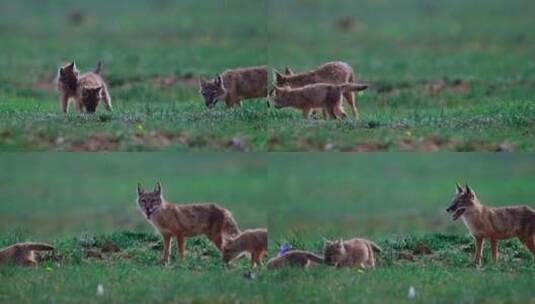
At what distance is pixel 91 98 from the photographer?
546 inches

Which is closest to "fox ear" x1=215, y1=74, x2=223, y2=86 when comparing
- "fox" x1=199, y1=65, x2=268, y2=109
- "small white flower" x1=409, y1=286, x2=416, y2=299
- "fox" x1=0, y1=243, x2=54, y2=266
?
"fox" x1=199, y1=65, x2=268, y2=109

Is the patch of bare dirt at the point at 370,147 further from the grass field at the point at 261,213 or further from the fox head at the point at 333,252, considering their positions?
the fox head at the point at 333,252

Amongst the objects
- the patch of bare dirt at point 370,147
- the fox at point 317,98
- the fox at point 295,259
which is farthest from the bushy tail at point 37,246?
the patch of bare dirt at point 370,147

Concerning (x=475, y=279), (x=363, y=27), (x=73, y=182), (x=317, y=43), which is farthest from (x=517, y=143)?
(x=363, y=27)

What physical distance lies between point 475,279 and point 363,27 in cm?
789

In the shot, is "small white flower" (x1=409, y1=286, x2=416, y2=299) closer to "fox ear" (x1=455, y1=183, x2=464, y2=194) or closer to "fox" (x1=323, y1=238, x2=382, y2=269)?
Answer: "fox" (x1=323, y1=238, x2=382, y2=269)

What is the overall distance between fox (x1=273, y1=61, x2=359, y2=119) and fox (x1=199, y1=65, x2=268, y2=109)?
16cm

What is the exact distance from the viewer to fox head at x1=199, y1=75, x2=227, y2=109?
14000 millimetres

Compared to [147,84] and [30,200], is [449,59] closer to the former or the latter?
[147,84]

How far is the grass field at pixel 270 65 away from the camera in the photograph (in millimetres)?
13297

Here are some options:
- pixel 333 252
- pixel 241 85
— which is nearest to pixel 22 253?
pixel 241 85

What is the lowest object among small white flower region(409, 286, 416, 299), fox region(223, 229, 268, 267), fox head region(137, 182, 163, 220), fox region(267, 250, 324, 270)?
small white flower region(409, 286, 416, 299)

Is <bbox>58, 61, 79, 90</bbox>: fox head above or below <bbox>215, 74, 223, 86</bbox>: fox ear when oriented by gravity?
above

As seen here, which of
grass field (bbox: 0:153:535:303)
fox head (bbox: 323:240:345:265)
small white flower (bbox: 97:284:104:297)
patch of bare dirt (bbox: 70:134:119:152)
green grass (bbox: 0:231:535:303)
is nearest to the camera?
green grass (bbox: 0:231:535:303)
